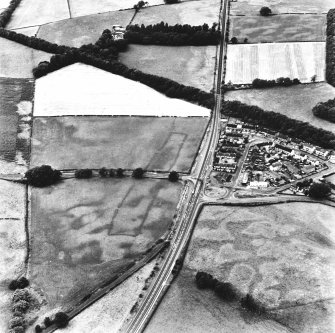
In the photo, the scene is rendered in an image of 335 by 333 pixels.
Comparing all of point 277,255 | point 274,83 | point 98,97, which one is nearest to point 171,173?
point 277,255

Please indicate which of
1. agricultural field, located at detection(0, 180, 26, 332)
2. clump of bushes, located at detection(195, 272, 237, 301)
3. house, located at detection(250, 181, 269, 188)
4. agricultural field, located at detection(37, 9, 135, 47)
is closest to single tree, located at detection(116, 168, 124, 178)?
agricultural field, located at detection(0, 180, 26, 332)

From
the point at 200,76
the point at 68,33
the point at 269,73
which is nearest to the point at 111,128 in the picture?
the point at 200,76

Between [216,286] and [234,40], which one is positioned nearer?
[216,286]

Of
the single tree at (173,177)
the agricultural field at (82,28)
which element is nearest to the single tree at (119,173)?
the single tree at (173,177)

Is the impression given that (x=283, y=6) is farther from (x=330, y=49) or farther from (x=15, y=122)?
(x=15, y=122)

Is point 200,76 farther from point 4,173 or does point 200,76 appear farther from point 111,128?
point 4,173

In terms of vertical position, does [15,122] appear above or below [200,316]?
above

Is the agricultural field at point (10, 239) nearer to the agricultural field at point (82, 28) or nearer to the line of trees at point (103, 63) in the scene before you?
the line of trees at point (103, 63)
